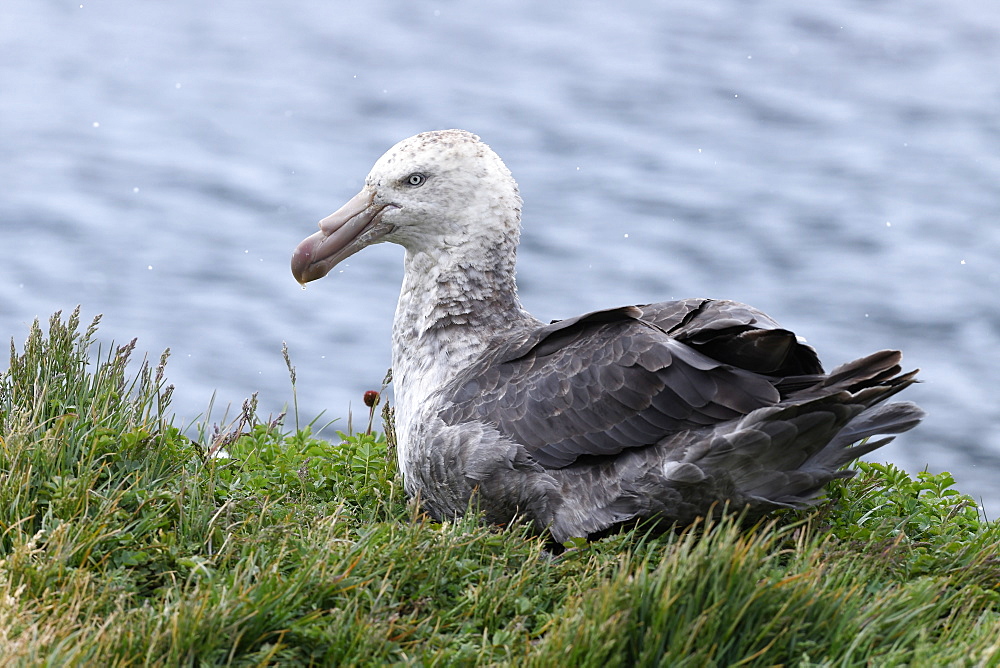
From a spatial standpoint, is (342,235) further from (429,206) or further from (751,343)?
(751,343)

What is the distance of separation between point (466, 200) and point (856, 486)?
190 cm

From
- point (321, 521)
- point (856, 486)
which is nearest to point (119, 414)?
point (321, 521)

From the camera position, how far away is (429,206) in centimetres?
504

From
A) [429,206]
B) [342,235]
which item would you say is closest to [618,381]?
[429,206]

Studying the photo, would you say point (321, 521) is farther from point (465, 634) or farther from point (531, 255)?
point (531, 255)

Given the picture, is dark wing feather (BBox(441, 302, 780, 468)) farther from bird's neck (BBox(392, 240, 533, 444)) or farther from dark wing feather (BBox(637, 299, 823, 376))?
bird's neck (BBox(392, 240, 533, 444))

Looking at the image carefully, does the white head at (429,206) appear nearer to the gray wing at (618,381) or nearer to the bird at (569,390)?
the bird at (569,390)

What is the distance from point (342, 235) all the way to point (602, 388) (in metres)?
1.38

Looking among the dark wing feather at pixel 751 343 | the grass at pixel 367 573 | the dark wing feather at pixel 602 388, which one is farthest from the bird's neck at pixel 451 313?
the dark wing feather at pixel 751 343

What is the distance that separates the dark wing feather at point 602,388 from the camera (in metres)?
4.18

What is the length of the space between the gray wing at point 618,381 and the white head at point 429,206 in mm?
565

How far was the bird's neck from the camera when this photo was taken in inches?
197

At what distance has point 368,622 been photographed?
335cm

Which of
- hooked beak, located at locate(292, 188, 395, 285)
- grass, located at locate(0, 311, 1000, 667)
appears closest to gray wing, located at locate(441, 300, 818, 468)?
grass, located at locate(0, 311, 1000, 667)
